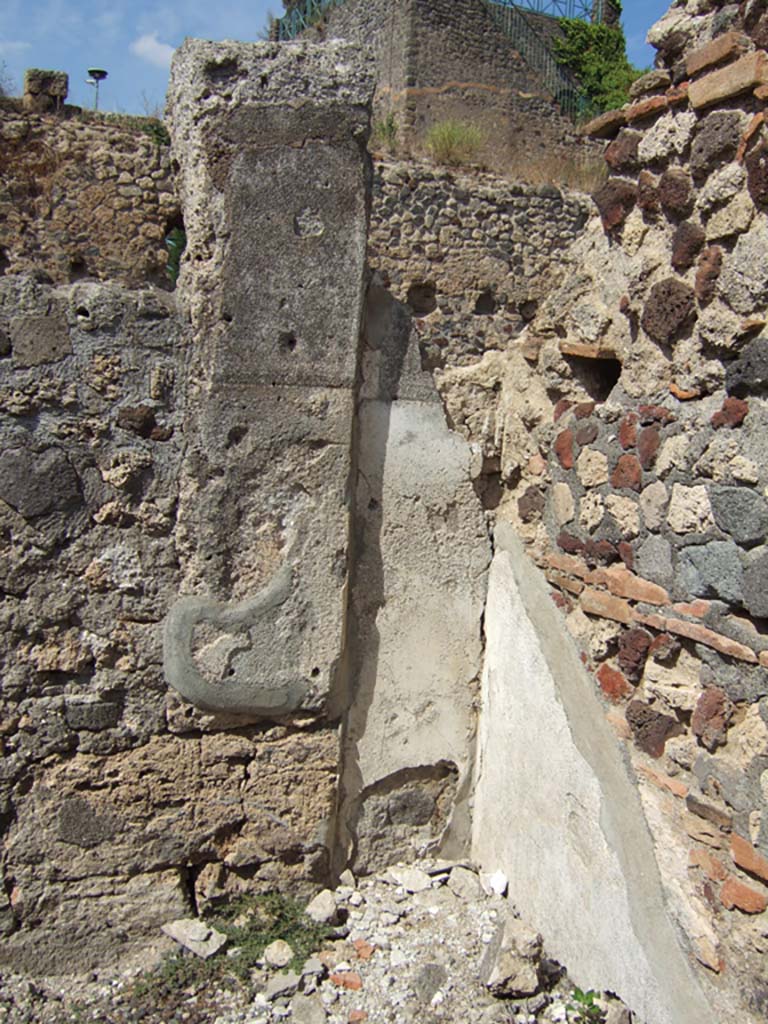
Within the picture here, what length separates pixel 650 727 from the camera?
2500 millimetres

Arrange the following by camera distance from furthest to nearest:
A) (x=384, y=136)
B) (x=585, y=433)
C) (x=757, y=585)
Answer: (x=384, y=136), (x=585, y=433), (x=757, y=585)

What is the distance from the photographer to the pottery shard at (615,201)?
2672 millimetres

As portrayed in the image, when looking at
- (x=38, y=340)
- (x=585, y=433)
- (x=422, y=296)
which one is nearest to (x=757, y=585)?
(x=585, y=433)

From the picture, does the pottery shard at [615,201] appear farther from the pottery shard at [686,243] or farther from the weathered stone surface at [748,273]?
the weathered stone surface at [748,273]

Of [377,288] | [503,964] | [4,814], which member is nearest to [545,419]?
[377,288]

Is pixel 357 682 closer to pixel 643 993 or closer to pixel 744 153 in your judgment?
pixel 643 993

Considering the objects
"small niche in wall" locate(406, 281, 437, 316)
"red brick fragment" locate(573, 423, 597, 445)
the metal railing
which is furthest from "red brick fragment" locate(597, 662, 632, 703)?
the metal railing

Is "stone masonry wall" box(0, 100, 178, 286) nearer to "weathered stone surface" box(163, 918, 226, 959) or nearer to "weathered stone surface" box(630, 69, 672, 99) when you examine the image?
"weathered stone surface" box(630, 69, 672, 99)

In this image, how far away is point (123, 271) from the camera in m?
8.59

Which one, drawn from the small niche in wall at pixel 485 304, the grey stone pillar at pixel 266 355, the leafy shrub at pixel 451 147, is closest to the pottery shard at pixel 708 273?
the grey stone pillar at pixel 266 355

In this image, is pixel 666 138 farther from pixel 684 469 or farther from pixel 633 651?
pixel 633 651

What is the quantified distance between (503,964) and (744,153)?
222 cm

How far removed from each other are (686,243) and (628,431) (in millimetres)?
526

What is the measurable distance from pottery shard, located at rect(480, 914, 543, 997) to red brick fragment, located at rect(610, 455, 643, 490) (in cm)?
134
